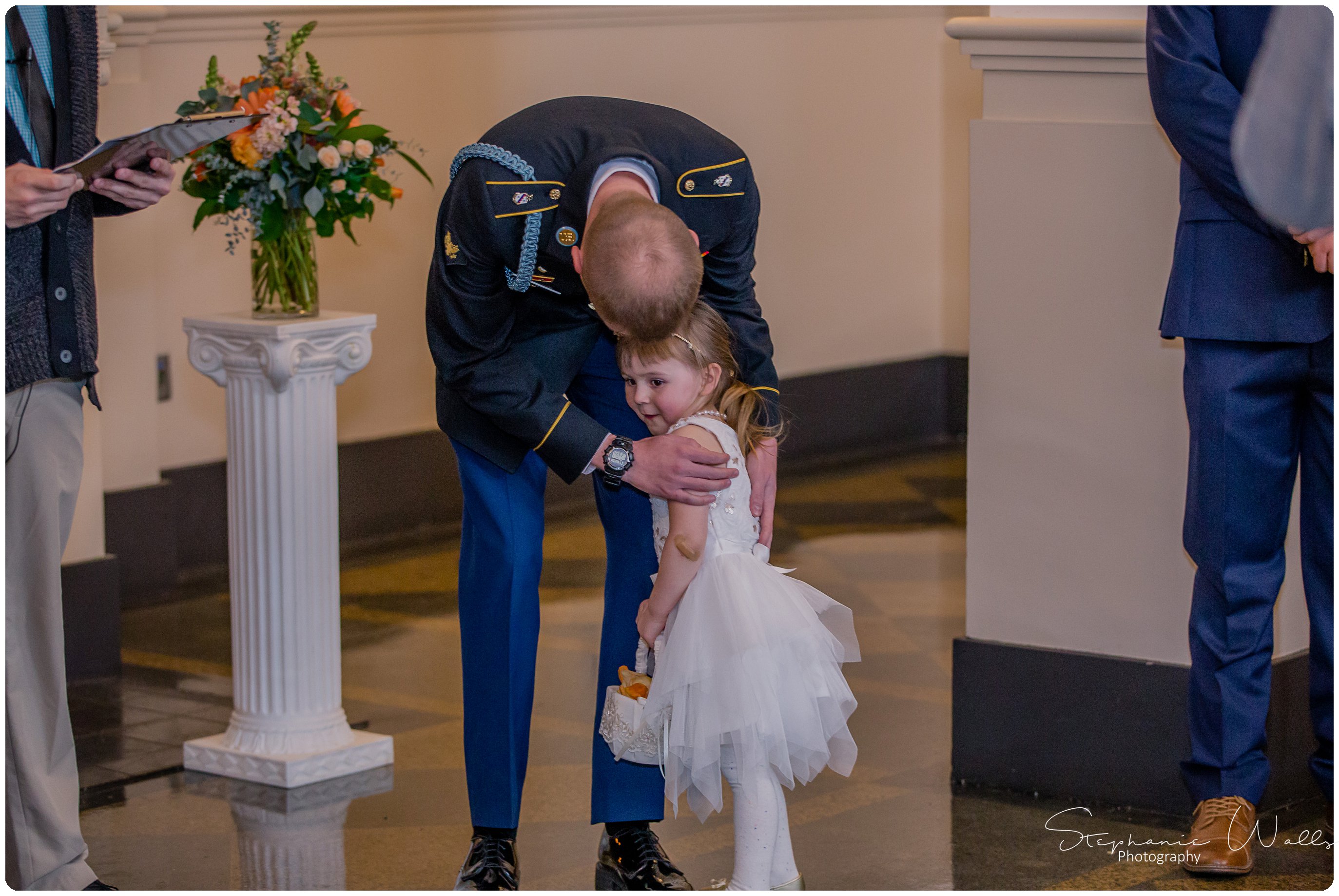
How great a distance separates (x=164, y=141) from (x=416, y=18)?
11.4 feet

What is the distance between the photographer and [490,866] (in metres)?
2.83

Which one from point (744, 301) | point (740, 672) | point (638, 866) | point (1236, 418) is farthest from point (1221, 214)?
point (638, 866)

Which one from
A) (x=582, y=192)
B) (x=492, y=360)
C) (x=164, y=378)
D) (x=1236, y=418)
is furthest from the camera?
(x=164, y=378)

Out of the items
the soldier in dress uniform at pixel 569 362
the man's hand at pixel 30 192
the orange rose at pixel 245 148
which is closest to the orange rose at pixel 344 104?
the orange rose at pixel 245 148

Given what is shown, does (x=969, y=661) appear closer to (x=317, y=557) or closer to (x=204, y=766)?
(x=317, y=557)

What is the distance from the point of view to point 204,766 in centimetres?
357

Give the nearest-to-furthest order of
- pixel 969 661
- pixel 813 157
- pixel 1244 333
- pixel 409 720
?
pixel 1244 333 → pixel 969 661 → pixel 409 720 → pixel 813 157

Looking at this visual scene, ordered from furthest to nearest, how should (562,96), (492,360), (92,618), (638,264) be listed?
(562,96) → (92,618) → (492,360) → (638,264)

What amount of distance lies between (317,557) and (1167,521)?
1.65m

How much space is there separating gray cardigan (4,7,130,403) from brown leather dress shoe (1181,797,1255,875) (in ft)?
6.30

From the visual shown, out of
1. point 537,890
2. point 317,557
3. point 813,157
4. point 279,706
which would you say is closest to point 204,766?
point 279,706

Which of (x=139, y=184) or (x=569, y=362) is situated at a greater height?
(x=139, y=184)

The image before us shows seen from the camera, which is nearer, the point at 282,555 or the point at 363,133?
the point at 282,555

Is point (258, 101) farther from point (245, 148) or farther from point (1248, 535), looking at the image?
point (1248, 535)
